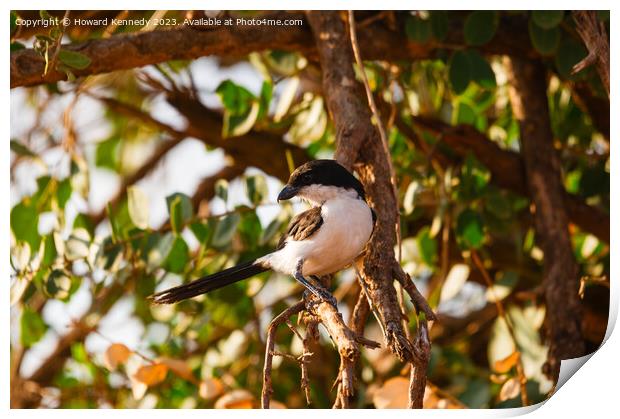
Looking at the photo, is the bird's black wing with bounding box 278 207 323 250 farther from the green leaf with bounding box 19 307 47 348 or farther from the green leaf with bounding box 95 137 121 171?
the green leaf with bounding box 95 137 121 171

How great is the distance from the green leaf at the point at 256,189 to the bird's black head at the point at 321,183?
38 cm

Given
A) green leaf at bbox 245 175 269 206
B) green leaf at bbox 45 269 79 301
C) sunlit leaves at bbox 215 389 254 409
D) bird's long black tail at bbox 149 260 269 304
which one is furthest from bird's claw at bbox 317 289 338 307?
green leaf at bbox 45 269 79 301

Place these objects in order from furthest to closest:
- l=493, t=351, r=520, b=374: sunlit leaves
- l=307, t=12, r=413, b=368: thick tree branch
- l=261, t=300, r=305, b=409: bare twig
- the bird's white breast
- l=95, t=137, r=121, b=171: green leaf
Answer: l=95, t=137, r=121, b=171: green leaf → l=493, t=351, r=520, b=374: sunlit leaves → the bird's white breast → l=307, t=12, r=413, b=368: thick tree branch → l=261, t=300, r=305, b=409: bare twig

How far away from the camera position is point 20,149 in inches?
99.6

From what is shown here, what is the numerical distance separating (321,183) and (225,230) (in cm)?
44

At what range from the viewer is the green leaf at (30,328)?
2545 mm

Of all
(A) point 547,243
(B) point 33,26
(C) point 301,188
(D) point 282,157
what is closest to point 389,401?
(C) point 301,188

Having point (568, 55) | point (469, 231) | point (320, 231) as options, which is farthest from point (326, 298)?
point (568, 55)

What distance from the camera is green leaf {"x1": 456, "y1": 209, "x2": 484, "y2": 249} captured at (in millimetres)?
2617

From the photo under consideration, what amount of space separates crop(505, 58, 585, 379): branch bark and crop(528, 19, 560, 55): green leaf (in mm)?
342

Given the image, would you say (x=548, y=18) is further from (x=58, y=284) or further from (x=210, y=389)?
(x=58, y=284)

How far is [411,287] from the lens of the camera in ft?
5.95

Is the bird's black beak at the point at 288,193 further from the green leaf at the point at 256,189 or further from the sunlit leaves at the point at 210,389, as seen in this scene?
the sunlit leaves at the point at 210,389

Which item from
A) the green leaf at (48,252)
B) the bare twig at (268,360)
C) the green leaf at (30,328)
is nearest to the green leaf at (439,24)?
the bare twig at (268,360)
